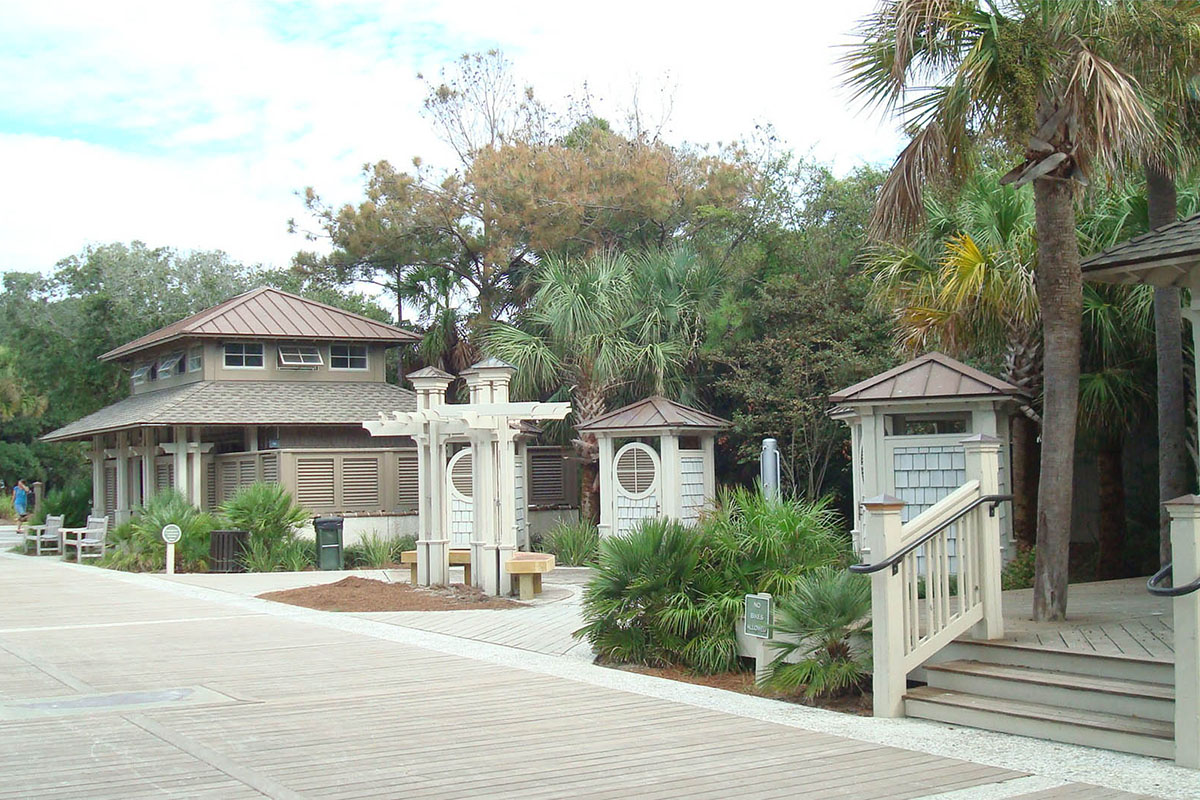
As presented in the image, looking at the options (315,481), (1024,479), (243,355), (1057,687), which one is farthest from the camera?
(243,355)

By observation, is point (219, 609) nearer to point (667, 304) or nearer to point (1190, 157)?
point (667, 304)

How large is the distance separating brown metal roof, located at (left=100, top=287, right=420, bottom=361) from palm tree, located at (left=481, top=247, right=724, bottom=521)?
578 centimetres

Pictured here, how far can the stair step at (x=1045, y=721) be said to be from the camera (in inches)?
294

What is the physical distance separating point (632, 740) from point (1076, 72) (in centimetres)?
661

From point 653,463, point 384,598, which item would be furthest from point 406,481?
point 384,598

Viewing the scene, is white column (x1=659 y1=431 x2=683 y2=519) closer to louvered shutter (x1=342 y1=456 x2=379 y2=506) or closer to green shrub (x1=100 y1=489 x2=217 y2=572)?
louvered shutter (x1=342 y1=456 x2=379 y2=506)

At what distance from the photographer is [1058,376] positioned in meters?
10.6

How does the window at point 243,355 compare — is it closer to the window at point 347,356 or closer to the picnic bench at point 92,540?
the window at point 347,356

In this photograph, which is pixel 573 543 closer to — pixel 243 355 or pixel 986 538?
pixel 243 355

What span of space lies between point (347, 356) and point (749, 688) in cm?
2161

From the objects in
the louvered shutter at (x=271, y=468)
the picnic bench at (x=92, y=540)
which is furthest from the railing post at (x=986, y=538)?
the picnic bench at (x=92, y=540)

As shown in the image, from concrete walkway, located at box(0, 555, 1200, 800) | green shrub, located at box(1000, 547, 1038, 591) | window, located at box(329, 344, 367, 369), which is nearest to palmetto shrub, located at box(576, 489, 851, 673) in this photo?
concrete walkway, located at box(0, 555, 1200, 800)

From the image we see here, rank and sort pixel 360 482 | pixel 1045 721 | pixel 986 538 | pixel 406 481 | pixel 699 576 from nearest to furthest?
pixel 1045 721
pixel 986 538
pixel 699 576
pixel 360 482
pixel 406 481

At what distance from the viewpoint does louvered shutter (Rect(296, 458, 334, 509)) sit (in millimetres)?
25891
